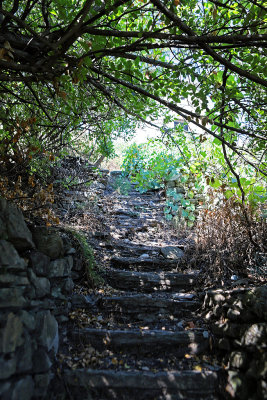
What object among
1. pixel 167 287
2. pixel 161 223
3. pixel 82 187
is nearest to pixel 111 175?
pixel 82 187

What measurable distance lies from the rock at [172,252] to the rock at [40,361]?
230 cm

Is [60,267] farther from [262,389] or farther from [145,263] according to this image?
[262,389]

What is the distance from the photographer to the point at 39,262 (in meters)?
2.46

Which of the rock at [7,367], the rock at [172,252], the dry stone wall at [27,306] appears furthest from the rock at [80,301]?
the rock at [172,252]

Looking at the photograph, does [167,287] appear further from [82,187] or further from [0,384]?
[82,187]

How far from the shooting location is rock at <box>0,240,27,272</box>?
2041mm

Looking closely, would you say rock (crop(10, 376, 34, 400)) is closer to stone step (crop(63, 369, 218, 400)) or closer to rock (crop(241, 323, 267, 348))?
stone step (crop(63, 369, 218, 400))

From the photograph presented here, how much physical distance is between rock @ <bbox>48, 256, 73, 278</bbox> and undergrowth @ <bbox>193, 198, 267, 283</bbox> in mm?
1699

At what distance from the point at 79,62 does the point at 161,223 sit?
4.12 metres

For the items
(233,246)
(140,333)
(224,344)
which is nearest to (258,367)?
(224,344)

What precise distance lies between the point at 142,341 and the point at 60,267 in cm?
106

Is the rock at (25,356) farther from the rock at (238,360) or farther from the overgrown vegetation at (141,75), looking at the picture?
the rock at (238,360)

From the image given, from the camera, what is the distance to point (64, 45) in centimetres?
193

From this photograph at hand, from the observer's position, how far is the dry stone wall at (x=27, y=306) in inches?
74.4
